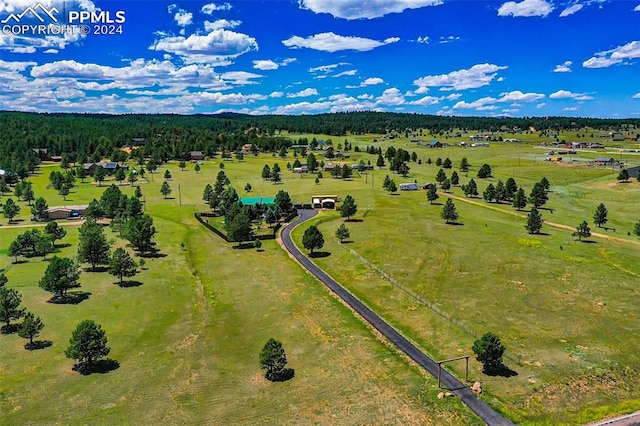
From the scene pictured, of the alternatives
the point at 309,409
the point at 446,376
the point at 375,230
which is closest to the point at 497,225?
the point at 375,230

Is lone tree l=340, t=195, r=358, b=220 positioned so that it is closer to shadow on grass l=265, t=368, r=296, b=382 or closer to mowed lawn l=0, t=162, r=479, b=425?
mowed lawn l=0, t=162, r=479, b=425

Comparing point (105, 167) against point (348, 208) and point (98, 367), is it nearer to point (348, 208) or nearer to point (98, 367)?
point (348, 208)

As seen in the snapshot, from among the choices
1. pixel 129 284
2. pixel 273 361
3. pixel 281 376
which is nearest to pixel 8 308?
pixel 129 284

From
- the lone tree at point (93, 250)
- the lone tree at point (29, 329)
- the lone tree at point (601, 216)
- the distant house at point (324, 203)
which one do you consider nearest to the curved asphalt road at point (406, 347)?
the lone tree at point (93, 250)

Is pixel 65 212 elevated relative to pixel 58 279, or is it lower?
elevated

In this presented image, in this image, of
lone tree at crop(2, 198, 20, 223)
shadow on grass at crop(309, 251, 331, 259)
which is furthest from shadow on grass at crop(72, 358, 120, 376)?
lone tree at crop(2, 198, 20, 223)

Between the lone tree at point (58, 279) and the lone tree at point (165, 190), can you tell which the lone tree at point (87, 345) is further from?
the lone tree at point (165, 190)
